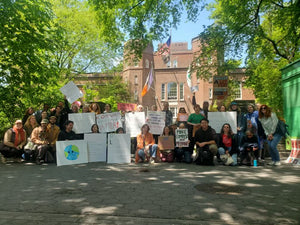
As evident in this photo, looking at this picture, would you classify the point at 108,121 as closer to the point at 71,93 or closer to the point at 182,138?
the point at 71,93

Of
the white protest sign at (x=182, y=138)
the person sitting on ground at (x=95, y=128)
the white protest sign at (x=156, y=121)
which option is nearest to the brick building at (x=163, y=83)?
the white protest sign at (x=156, y=121)

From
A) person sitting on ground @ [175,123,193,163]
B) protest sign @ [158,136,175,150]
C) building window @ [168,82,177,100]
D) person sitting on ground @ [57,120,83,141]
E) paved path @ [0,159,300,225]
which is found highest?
building window @ [168,82,177,100]

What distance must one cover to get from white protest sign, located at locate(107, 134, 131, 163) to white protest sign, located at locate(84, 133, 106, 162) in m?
0.32

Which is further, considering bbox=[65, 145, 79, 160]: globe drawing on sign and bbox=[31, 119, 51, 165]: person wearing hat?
bbox=[31, 119, 51, 165]: person wearing hat

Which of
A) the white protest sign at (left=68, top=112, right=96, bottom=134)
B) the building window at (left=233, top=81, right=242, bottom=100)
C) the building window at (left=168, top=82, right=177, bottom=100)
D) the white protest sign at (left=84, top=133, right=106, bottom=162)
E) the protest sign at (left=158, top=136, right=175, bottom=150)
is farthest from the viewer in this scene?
the building window at (left=168, top=82, right=177, bottom=100)

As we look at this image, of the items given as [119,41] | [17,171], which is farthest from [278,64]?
[17,171]

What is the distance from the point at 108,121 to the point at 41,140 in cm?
258

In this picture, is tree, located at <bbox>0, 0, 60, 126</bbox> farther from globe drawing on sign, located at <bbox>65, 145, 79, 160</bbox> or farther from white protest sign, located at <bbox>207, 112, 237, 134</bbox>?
white protest sign, located at <bbox>207, 112, 237, 134</bbox>

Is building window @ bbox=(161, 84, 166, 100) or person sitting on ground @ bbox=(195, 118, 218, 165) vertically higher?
building window @ bbox=(161, 84, 166, 100)

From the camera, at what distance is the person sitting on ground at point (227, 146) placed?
9055 mm

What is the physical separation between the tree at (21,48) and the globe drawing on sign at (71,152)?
11.7 feet

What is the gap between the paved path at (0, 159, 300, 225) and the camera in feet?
13.1

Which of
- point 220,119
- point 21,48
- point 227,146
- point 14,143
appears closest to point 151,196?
point 227,146

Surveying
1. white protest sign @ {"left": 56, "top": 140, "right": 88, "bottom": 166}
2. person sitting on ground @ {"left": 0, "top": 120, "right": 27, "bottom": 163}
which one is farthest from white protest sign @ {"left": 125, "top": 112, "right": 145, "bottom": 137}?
person sitting on ground @ {"left": 0, "top": 120, "right": 27, "bottom": 163}
